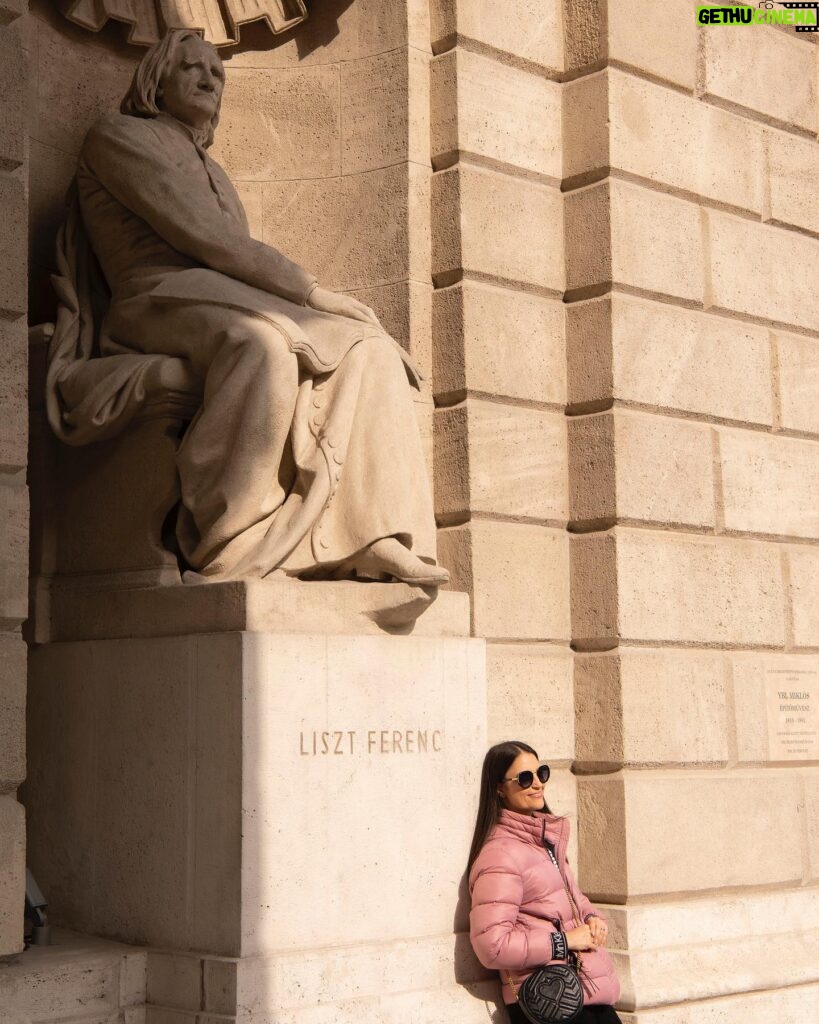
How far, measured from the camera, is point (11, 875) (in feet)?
21.4

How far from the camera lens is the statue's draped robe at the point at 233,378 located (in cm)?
707

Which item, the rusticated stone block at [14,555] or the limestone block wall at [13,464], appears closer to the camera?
the limestone block wall at [13,464]

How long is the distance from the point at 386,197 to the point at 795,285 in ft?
8.85

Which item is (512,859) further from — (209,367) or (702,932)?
(209,367)

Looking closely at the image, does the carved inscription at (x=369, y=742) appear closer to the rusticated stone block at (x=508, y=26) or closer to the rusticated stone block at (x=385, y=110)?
the rusticated stone block at (x=385, y=110)

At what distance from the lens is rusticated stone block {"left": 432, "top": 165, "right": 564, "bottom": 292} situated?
862 centimetres

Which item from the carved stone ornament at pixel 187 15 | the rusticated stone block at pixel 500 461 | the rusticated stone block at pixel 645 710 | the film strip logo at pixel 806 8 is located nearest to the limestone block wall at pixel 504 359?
the rusticated stone block at pixel 500 461

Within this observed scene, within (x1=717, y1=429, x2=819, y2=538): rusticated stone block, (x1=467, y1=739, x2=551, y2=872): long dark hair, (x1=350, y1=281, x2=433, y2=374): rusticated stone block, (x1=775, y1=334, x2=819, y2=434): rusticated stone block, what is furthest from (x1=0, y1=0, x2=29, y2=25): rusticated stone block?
(x1=775, y1=334, x2=819, y2=434): rusticated stone block

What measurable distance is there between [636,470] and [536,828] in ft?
7.44

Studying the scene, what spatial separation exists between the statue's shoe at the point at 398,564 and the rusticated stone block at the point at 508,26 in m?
3.21

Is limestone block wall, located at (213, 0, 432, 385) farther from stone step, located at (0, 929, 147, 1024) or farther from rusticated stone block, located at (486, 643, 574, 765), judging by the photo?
stone step, located at (0, 929, 147, 1024)

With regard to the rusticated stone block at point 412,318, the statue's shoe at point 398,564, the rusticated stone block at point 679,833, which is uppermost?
the rusticated stone block at point 412,318

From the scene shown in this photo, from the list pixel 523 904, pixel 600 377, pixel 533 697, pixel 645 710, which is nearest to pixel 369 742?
pixel 523 904

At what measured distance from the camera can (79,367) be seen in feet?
25.2
